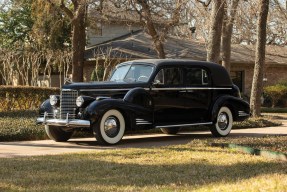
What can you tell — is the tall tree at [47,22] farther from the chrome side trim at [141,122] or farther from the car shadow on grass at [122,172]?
the car shadow on grass at [122,172]

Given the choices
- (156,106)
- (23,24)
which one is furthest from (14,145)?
(23,24)

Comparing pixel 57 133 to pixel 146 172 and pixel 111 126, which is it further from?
pixel 146 172

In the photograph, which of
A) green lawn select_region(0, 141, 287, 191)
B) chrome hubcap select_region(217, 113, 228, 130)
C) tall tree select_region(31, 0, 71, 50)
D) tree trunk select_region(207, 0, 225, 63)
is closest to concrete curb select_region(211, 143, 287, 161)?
green lawn select_region(0, 141, 287, 191)

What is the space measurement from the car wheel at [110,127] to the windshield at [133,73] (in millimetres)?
Answer: 1300

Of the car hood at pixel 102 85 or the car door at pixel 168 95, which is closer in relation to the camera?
the car hood at pixel 102 85

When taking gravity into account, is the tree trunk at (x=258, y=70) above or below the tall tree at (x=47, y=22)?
below

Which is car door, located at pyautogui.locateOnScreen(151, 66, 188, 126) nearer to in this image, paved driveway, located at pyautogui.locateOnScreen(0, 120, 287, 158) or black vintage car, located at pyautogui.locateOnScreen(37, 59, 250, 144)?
black vintage car, located at pyautogui.locateOnScreen(37, 59, 250, 144)

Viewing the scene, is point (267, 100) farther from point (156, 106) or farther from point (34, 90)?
point (156, 106)

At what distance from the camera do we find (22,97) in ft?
64.7

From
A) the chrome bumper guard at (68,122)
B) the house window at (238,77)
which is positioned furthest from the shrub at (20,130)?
the house window at (238,77)

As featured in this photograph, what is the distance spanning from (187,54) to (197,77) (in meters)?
18.3

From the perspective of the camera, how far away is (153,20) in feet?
75.4

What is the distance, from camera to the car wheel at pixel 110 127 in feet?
39.4

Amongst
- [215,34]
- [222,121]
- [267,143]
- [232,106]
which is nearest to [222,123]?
[222,121]
